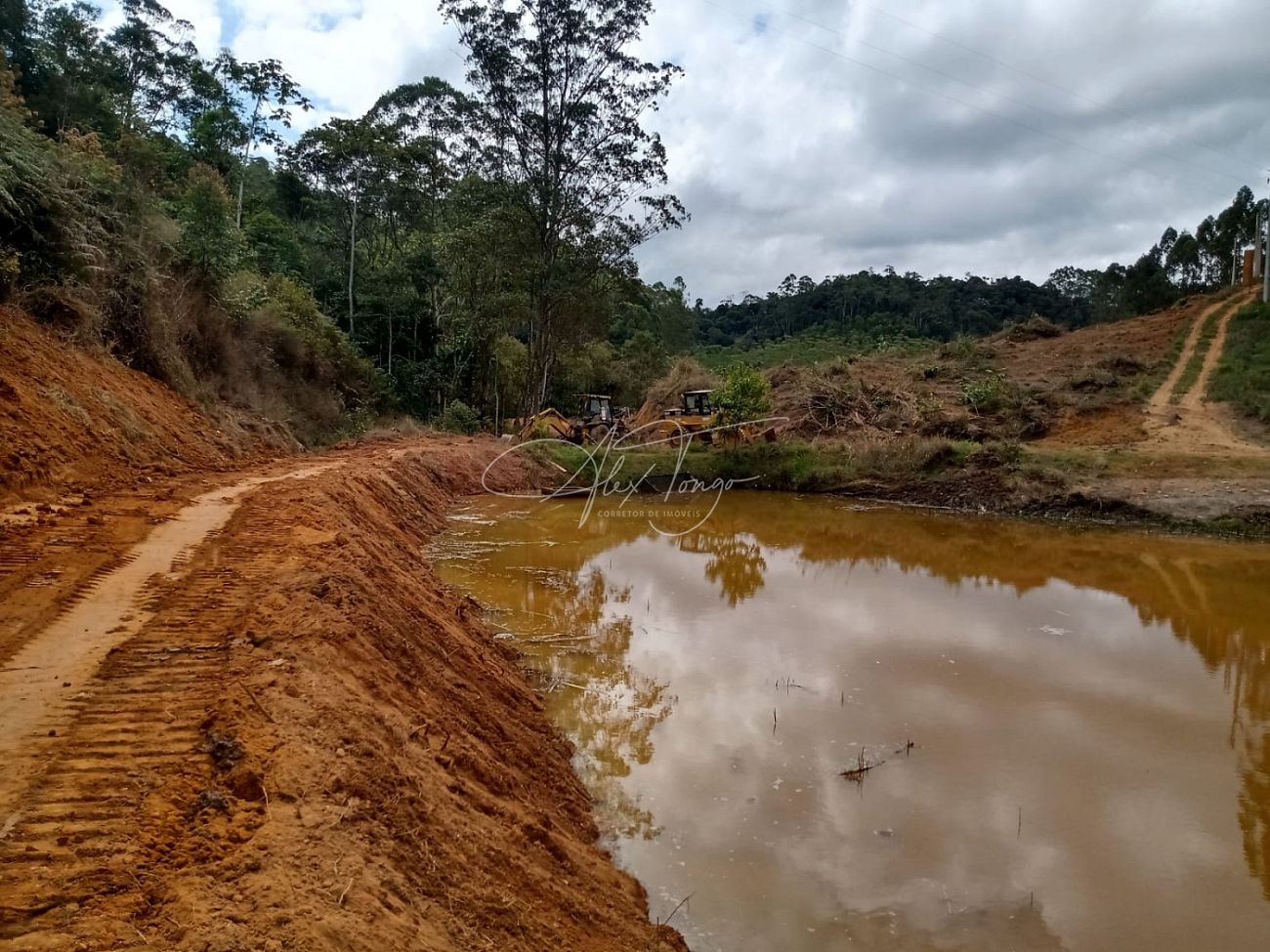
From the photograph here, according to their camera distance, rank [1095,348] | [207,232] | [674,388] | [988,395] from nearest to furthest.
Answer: [207,232] < [988,395] < [1095,348] < [674,388]

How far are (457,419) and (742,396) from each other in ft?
34.4

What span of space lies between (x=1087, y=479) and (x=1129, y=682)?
11709 mm

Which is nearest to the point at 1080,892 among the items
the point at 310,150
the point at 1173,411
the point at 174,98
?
the point at 1173,411

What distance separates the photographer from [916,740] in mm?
6395

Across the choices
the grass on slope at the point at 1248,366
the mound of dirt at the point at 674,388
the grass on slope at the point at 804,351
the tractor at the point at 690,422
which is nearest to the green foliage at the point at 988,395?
the grass on slope at the point at 1248,366

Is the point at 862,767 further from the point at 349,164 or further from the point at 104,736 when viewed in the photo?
the point at 349,164

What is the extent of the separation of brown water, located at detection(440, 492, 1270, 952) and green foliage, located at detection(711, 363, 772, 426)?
984cm

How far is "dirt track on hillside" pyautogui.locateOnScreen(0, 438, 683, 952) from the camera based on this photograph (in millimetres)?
2451

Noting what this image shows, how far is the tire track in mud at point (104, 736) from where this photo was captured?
2406 mm

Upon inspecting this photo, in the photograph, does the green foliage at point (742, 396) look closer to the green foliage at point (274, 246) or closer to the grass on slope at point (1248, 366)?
the grass on slope at point (1248, 366)

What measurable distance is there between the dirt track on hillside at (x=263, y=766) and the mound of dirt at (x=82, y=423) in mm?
1414

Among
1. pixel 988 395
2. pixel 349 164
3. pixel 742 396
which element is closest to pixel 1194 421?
pixel 988 395

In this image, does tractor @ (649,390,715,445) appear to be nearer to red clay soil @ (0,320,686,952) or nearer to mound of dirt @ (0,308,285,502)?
mound of dirt @ (0,308,285,502)
